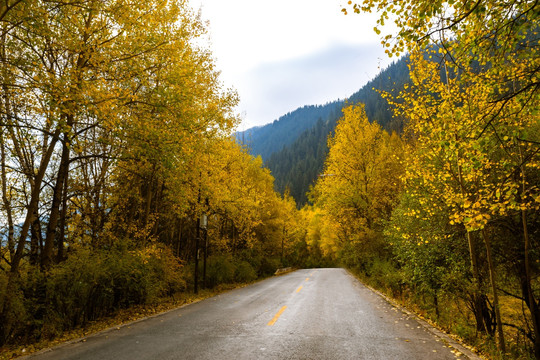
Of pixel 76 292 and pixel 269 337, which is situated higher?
pixel 76 292

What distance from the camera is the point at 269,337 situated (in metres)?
6.45

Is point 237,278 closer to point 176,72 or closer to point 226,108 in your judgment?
point 226,108

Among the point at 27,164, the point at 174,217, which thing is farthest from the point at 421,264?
the point at 174,217

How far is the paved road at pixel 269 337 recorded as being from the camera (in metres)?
Answer: 5.43

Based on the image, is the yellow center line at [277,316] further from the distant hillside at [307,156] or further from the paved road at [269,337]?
the distant hillside at [307,156]

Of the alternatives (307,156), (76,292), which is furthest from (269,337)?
(307,156)

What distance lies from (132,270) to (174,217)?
8455mm

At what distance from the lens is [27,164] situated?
30.5 feet

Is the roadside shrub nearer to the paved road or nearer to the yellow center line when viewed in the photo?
the paved road

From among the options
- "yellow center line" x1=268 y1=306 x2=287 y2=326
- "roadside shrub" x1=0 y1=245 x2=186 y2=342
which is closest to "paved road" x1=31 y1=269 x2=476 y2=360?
"yellow center line" x1=268 y1=306 x2=287 y2=326

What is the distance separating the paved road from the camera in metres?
5.43

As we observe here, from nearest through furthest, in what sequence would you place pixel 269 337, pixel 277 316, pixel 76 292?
pixel 269 337, pixel 76 292, pixel 277 316

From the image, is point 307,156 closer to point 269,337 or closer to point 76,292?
point 76,292

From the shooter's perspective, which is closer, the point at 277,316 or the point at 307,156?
the point at 277,316
